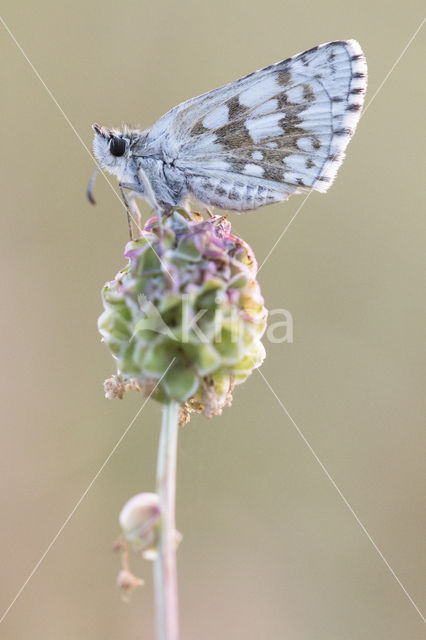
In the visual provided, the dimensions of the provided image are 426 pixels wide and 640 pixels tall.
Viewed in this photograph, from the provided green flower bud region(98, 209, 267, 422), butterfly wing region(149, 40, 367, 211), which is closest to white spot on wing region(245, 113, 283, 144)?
butterfly wing region(149, 40, 367, 211)

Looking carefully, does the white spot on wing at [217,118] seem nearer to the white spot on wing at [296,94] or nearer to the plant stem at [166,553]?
the white spot on wing at [296,94]

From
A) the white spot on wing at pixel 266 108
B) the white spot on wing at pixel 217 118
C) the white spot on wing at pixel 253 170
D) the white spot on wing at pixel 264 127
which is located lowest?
the white spot on wing at pixel 253 170

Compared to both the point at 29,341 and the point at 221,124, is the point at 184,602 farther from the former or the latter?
the point at 221,124

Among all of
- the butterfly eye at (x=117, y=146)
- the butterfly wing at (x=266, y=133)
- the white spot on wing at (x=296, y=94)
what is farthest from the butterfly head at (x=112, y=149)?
the white spot on wing at (x=296, y=94)

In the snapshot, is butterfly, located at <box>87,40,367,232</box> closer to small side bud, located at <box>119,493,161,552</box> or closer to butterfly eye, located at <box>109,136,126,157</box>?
butterfly eye, located at <box>109,136,126,157</box>

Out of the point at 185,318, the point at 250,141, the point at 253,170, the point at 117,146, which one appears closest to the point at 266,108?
the point at 250,141

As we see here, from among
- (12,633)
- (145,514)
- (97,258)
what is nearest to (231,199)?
(145,514)
